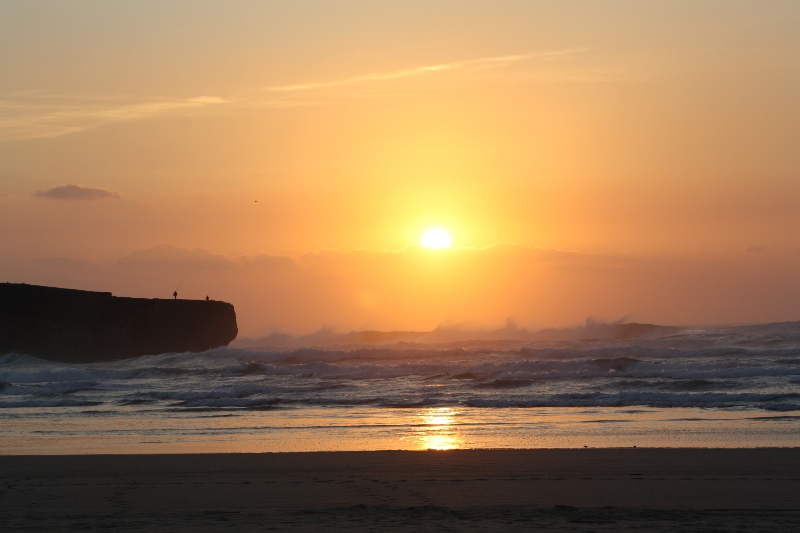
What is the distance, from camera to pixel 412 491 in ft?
29.7

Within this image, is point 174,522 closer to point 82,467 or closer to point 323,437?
point 82,467

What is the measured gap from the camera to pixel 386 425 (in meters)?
15.8

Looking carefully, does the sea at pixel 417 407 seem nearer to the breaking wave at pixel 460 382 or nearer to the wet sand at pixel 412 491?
the breaking wave at pixel 460 382

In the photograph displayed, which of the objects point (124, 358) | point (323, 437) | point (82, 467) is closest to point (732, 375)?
point (323, 437)

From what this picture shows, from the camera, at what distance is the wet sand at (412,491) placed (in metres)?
7.44

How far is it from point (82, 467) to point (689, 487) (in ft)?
27.3

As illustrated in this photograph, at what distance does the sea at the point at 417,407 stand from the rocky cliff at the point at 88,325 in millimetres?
11445

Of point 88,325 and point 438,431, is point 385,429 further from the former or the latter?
point 88,325

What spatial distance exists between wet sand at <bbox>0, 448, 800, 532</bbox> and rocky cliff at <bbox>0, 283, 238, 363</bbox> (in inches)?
1434

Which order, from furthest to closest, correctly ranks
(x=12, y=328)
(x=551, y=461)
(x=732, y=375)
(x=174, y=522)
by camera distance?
(x=12, y=328) → (x=732, y=375) → (x=551, y=461) → (x=174, y=522)

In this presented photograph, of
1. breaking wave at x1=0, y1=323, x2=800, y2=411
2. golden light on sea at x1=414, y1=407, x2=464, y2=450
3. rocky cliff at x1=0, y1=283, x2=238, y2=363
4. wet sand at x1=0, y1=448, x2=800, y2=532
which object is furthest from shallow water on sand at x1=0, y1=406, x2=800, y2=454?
rocky cliff at x1=0, y1=283, x2=238, y2=363

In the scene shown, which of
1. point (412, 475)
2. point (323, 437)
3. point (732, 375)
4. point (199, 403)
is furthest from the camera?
point (732, 375)

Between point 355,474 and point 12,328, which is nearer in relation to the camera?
point 355,474

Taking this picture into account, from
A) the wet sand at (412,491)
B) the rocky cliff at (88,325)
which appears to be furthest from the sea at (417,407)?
the rocky cliff at (88,325)
